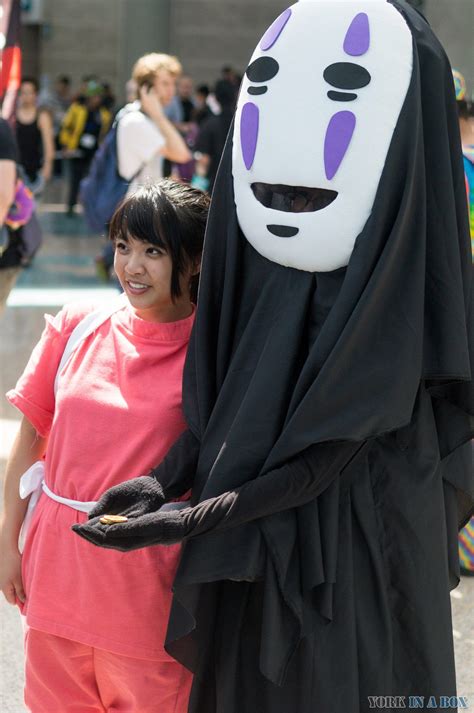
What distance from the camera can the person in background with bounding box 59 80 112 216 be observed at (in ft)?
50.0

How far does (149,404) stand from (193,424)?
0.14 metres

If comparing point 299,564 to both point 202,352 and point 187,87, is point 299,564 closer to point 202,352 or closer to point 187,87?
point 202,352

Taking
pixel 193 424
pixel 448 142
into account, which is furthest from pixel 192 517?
pixel 448 142

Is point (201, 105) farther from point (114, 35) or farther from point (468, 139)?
point (468, 139)

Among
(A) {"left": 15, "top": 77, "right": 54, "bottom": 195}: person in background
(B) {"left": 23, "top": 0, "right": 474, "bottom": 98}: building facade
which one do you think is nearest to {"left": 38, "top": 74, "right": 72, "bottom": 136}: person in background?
(B) {"left": 23, "top": 0, "right": 474, "bottom": 98}: building facade

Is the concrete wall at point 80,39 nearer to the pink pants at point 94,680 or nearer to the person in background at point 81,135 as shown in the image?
the person in background at point 81,135

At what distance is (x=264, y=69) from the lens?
2.09m

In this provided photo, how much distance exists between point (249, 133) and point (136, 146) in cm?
421

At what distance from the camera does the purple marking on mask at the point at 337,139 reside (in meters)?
1.98

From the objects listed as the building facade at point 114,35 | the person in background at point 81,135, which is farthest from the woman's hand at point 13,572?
the building facade at point 114,35

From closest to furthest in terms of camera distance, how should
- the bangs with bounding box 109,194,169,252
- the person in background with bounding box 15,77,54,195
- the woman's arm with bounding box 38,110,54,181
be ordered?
1. the bangs with bounding box 109,194,169,252
2. the person in background with bounding box 15,77,54,195
3. the woman's arm with bounding box 38,110,54,181

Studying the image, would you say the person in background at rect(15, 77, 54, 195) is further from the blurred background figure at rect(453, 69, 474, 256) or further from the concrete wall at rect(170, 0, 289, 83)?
the concrete wall at rect(170, 0, 289, 83)

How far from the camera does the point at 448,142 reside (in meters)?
2.01

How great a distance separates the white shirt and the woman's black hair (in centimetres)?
392
